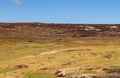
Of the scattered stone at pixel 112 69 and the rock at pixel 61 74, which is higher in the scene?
the scattered stone at pixel 112 69

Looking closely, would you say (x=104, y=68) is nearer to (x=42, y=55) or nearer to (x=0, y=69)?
(x=0, y=69)

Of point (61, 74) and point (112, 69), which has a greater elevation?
point (112, 69)

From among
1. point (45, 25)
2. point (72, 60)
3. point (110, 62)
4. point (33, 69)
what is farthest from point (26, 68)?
point (45, 25)

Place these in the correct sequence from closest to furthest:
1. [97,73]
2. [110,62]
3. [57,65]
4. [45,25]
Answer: [97,73]
[110,62]
[57,65]
[45,25]

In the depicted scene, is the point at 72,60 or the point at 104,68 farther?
the point at 72,60

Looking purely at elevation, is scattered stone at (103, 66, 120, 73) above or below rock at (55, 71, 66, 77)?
above

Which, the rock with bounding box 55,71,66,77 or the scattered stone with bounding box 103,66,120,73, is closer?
the scattered stone with bounding box 103,66,120,73

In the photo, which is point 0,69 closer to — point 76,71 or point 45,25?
point 76,71

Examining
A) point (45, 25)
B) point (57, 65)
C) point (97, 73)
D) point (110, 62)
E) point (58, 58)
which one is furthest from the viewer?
point (45, 25)

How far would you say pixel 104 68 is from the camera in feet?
120

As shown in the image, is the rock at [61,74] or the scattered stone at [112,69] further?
the rock at [61,74]

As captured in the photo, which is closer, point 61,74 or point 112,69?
point 112,69

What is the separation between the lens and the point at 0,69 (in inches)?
1722

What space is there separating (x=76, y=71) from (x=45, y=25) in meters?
110
